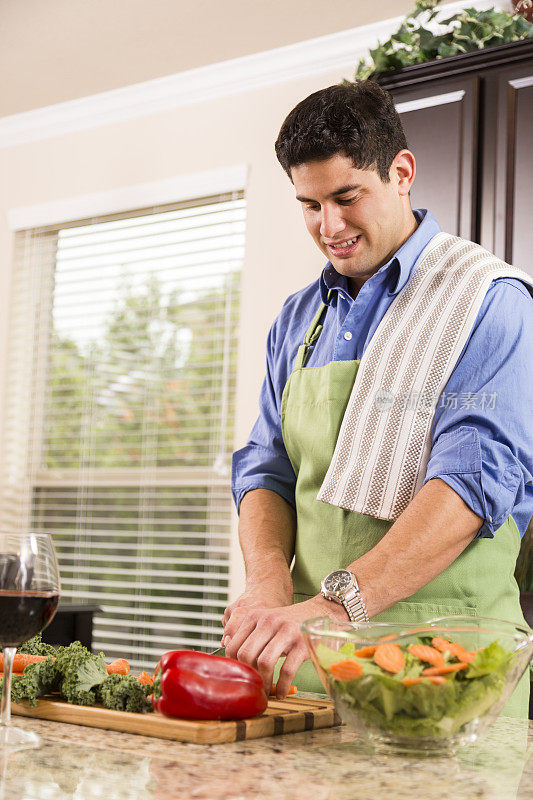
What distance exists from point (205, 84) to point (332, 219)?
2378 mm

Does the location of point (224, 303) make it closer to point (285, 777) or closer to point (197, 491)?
point (197, 491)

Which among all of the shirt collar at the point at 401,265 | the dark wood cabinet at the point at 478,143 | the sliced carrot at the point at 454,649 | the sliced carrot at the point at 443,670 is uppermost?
the dark wood cabinet at the point at 478,143

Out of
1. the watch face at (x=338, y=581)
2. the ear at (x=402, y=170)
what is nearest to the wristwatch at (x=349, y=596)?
the watch face at (x=338, y=581)

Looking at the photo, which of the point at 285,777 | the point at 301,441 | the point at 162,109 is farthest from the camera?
the point at 162,109

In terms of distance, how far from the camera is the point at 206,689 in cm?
86

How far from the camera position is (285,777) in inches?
28.1

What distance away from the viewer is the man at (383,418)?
4.14ft

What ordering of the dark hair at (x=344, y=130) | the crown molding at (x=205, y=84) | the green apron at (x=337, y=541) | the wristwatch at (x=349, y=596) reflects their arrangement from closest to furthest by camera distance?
1. the wristwatch at (x=349, y=596)
2. the green apron at (x=337, y=541)
3. the dark hair at (x=344, y=130)
4. the crown molding at (x=205, y=84)

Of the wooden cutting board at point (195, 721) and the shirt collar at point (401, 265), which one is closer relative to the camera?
the wooden cutting board at point (195, 721)

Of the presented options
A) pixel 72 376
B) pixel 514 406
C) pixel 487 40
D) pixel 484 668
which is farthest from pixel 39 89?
pixel 484 668

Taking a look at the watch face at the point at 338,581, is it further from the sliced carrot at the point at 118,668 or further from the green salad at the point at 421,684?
the green salad at the point at 421,684

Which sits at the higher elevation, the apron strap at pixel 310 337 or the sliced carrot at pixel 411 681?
the apron strap at pixel 310 337

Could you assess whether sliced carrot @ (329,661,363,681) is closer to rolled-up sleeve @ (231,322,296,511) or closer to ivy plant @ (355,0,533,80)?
rolled-up sleeve @ (231,322,296,511)

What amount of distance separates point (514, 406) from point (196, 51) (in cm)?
262
